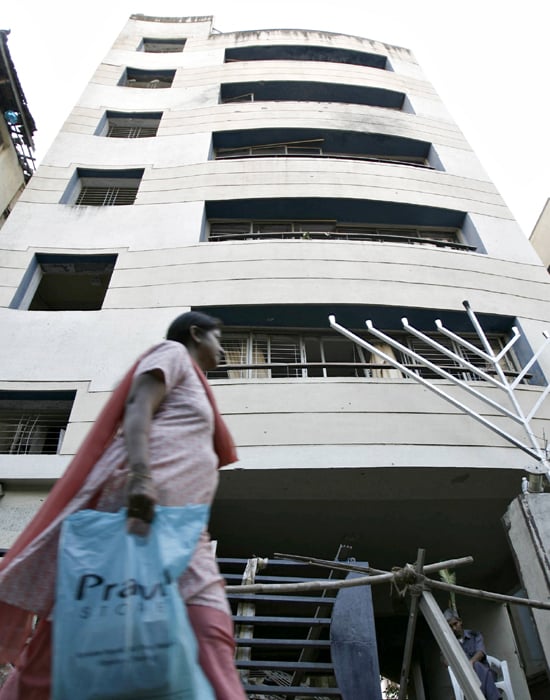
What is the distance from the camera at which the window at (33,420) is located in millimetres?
6719

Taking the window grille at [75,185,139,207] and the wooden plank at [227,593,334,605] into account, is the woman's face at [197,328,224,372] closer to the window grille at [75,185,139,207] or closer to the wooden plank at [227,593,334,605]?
the wooden plank at [227,593,334,605]

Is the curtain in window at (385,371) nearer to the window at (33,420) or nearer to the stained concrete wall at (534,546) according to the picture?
the stained concrete wall at (534,546)

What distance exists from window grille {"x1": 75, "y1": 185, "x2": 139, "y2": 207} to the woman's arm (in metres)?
9.85

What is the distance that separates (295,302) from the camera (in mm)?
7688

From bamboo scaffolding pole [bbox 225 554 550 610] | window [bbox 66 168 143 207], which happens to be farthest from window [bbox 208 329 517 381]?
window [bbox 66 168 143 207]

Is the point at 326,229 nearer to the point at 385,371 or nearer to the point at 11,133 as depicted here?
the point at 385,371

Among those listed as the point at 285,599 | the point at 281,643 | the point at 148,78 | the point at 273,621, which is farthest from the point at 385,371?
the point at 148,78

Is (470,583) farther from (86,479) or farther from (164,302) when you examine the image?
(86,479)

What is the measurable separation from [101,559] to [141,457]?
0.31m

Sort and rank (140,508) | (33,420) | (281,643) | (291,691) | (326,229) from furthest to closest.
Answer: (326,229), (33,420), (281,643), (291,691), (140,508)

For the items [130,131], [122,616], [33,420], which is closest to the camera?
[122,616]

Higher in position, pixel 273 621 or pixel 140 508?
pixel 273 621

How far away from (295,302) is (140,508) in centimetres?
640

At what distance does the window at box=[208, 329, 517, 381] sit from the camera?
7348 millimetres
